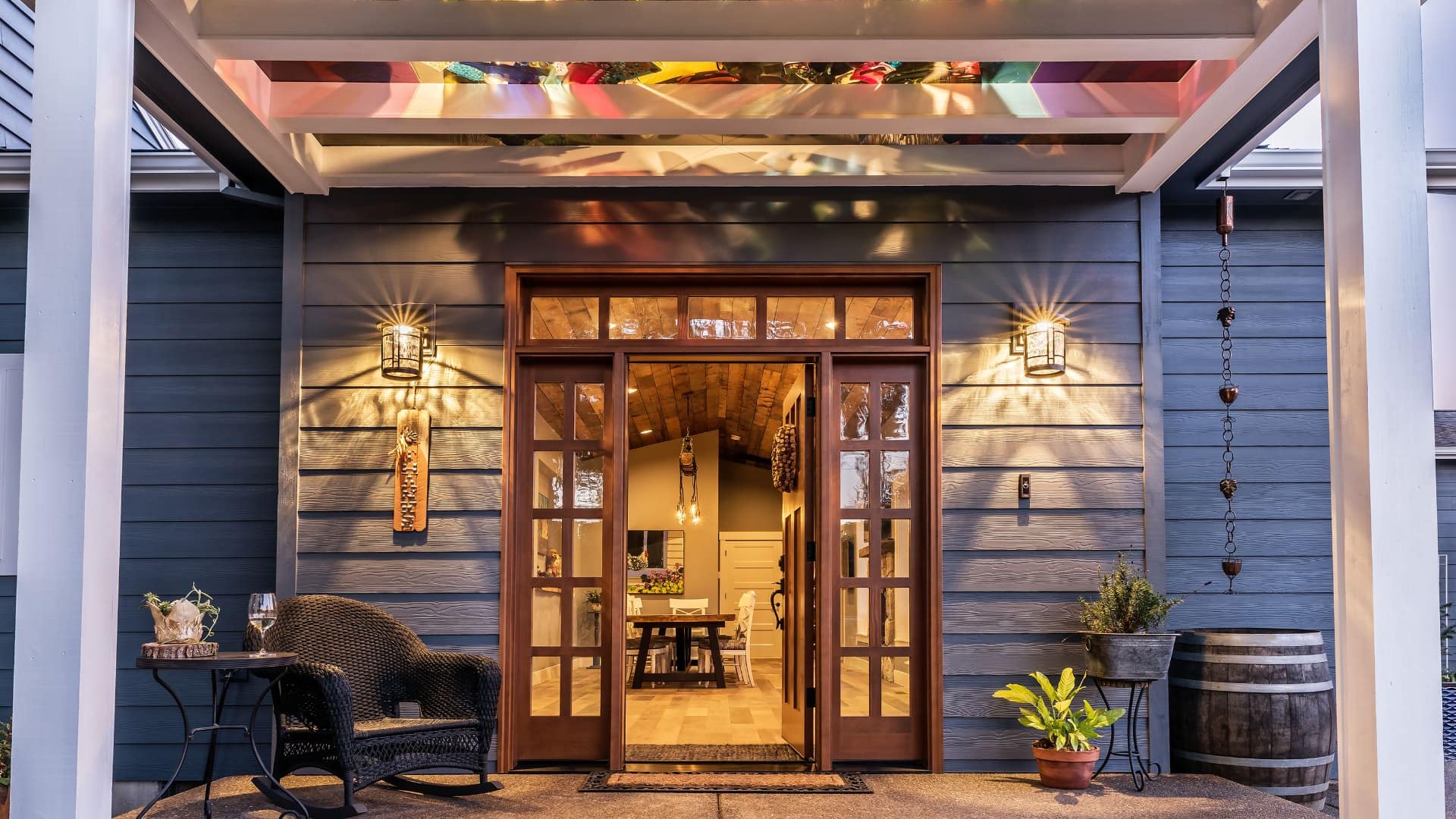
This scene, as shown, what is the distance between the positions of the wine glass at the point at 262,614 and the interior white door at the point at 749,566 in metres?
10.2

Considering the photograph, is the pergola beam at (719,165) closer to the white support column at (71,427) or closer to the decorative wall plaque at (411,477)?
the decorative wall plaque at (411,477)

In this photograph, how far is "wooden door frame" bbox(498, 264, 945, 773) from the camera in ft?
16.8

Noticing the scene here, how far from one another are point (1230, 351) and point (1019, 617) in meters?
1.71

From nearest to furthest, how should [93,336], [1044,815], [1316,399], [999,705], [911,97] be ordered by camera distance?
[93,336] < [1044,815] < [911,97] < [999,705] < [1316,399]

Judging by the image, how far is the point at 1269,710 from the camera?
182 inches

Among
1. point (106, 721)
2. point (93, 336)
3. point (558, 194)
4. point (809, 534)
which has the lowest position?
point (106, 721)

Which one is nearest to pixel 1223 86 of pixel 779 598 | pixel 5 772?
pixel 5 772

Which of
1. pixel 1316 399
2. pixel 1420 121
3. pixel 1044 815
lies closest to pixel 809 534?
pixel 1044 815

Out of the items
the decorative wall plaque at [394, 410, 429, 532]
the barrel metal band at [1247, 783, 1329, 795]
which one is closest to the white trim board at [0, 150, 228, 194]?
the decorative wall plaque at [394, 410, 429, 532]

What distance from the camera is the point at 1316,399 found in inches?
219

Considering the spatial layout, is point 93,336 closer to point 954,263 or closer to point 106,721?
point 106,721

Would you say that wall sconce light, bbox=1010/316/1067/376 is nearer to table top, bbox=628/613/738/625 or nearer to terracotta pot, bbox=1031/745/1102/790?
terracotta pot, bbox=1031/745/1102/790

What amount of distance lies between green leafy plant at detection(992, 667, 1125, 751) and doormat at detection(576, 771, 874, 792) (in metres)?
0.75

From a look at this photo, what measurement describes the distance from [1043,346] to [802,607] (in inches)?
65.1
